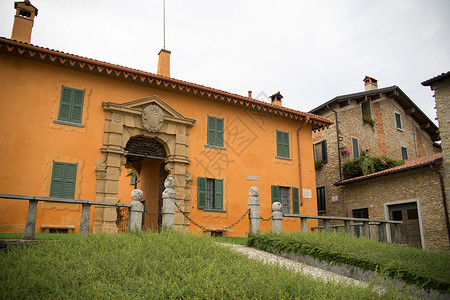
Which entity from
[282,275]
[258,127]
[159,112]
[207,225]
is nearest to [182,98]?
[159,112]


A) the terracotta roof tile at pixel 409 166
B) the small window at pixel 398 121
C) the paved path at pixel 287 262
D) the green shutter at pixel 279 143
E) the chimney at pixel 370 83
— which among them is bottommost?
the paved path at pixel 287 262

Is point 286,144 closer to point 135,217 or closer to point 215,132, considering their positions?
point 215,132

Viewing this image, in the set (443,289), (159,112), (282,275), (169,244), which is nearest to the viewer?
(282,275)

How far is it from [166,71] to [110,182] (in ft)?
18.4

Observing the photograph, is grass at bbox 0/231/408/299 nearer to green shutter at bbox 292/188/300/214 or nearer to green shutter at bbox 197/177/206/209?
green shutter at bbox 197/177/206/209

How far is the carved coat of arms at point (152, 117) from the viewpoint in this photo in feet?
43.0

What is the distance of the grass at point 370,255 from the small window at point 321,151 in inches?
465

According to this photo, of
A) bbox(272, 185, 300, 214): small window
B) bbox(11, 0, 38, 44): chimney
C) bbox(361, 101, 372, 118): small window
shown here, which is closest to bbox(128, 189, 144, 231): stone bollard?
bbox(272, 185, 300, 214): small window

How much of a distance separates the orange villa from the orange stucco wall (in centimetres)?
3

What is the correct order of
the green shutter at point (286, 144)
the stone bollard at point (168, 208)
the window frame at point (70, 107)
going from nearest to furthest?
the stone bollard at point (168, 208) → the window frame at point (70, 107) → the green shutter at point (286, 144)

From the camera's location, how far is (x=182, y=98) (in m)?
14.2

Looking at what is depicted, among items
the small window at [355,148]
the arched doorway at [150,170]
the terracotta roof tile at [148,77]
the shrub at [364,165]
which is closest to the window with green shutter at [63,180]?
the arched doorway at [150,170]

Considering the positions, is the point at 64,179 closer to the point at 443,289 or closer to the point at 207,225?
the point at 207,225

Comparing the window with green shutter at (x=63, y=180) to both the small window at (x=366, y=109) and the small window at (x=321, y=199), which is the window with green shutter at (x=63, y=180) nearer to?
the small window at (x=321, y=199)
